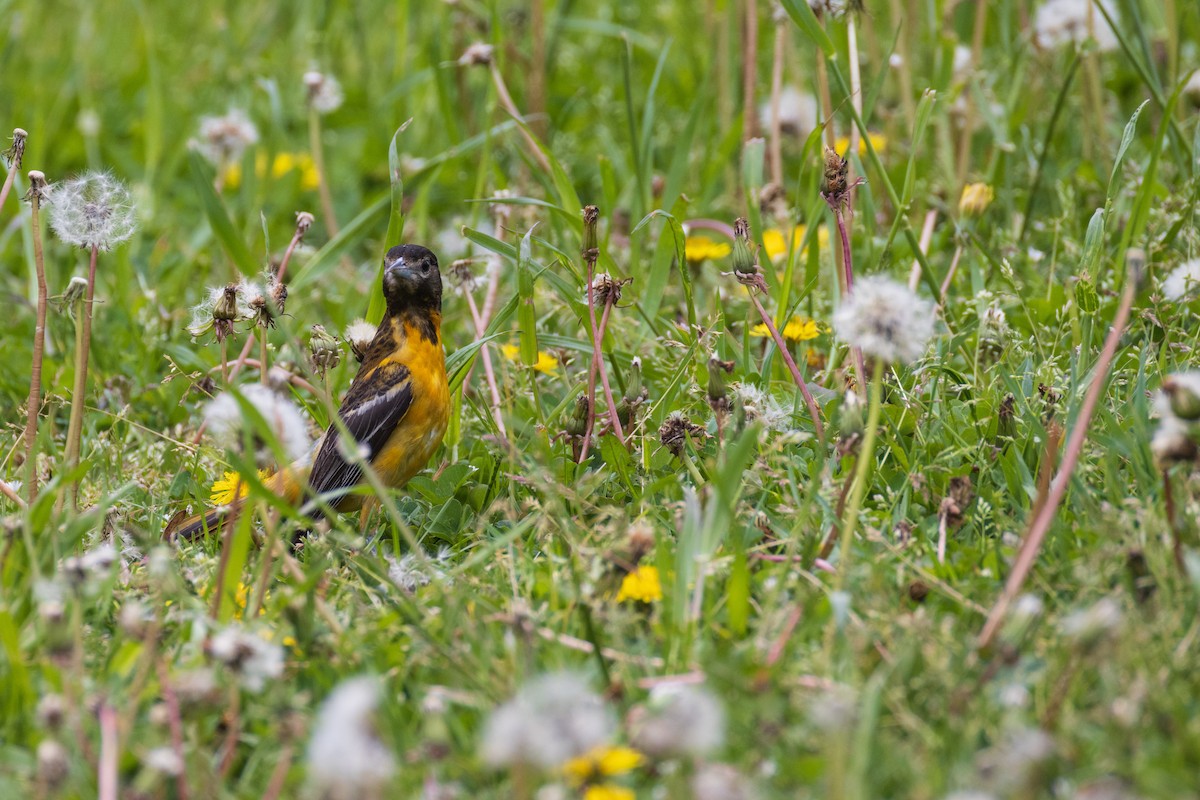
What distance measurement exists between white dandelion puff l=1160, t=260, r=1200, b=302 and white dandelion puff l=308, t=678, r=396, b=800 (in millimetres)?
2471

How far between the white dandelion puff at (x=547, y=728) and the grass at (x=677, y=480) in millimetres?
55

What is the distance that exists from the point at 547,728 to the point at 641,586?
902 millimetres

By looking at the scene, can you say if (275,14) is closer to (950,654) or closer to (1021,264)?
(1021,264)

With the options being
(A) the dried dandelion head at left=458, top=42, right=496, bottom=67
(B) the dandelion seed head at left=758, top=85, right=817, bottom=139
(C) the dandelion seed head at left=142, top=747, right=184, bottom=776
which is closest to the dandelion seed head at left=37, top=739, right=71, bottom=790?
(C) the dandelion seed head at left=142, top=747, right=184, bottom=776

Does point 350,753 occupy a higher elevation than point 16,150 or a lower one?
lower

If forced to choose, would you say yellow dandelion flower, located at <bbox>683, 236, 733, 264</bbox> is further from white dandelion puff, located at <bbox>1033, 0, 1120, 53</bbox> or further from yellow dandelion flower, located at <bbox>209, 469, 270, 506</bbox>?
yellow dandelion flower, located at <bbox>209, 469, 270, 506</bbox>

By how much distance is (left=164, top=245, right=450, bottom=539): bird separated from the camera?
12.8ft

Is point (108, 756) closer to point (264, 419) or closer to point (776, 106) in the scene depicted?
point (264, 419)

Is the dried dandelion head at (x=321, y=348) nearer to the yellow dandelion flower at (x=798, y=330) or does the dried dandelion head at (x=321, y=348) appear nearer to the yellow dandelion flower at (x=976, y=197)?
the yellow dandelion flower at (x=798, y=330)

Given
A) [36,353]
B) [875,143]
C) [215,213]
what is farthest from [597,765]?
[875,143]

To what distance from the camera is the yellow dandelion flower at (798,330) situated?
388 centimetres

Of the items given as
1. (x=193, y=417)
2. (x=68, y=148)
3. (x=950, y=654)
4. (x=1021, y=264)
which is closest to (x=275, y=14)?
(x=68, y=148)

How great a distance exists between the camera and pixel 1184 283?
347cm

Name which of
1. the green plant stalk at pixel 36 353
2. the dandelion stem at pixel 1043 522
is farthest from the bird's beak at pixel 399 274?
the dandelion stem at pixel 1043 522
